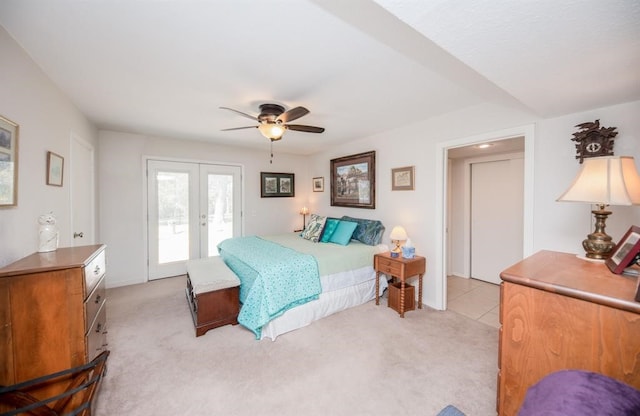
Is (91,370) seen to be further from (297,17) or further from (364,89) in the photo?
(364,89)

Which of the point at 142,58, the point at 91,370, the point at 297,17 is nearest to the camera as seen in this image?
the point at 297,17

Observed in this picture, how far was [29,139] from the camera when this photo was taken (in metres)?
1.76

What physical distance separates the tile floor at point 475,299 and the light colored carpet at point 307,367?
0.23 metres

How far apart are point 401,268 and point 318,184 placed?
2.81 metres

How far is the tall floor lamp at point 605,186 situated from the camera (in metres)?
1.32

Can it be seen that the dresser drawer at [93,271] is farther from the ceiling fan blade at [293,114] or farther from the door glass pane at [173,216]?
the door glass pane at [173,216]

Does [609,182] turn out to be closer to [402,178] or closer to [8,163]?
[402,178]

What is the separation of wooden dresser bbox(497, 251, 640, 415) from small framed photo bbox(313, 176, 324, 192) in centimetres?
394

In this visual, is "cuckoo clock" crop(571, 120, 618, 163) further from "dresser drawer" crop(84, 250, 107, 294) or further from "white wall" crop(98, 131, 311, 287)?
"white wall" crop(98, 131, 311, 287)

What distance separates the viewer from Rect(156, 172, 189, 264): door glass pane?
162 inches

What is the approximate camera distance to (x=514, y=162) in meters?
3.74

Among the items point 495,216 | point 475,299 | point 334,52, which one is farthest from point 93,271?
point 495,216

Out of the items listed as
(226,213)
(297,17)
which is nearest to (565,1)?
(297,17)

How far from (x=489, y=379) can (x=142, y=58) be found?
11.3ft
